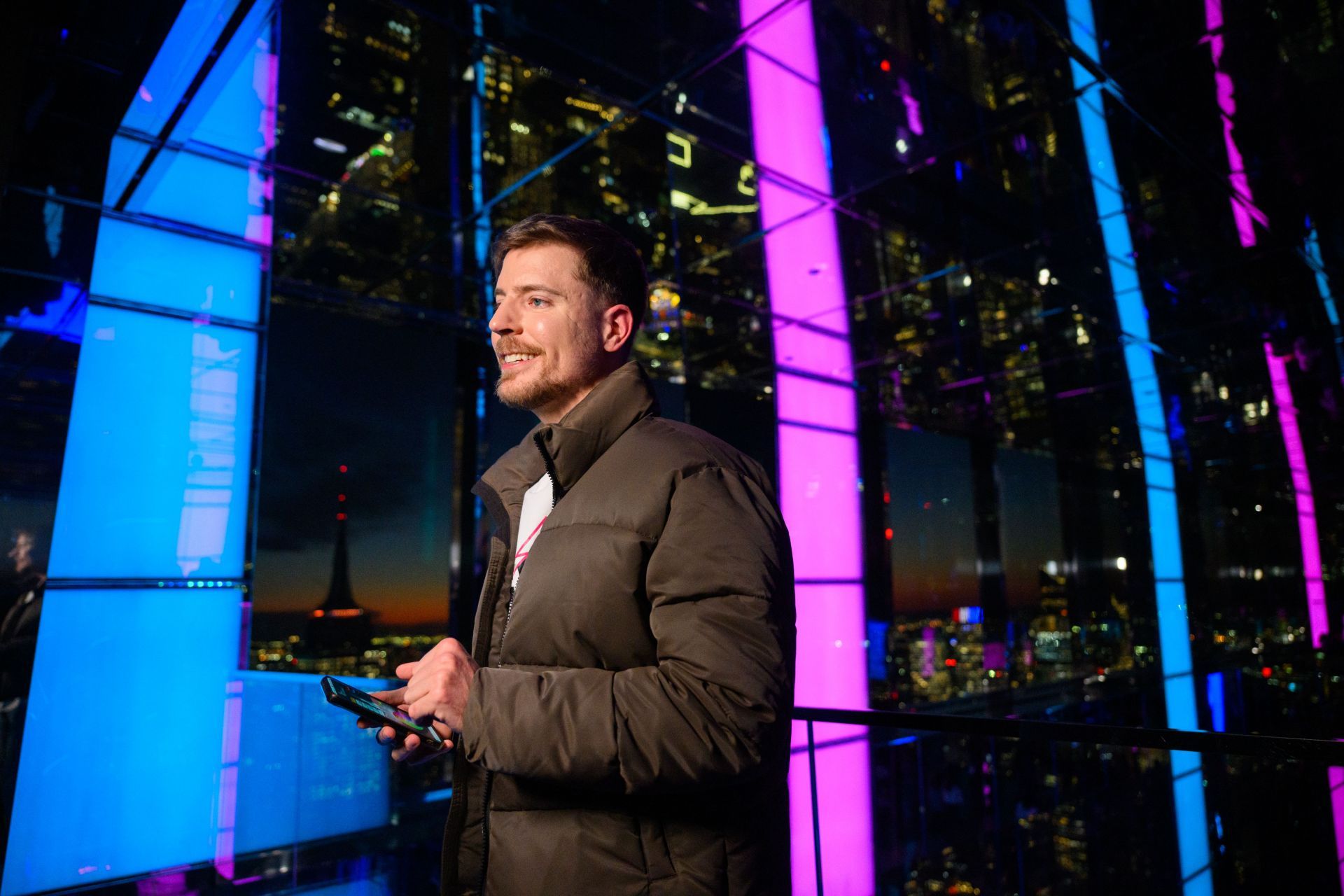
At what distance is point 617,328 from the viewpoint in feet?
4.83

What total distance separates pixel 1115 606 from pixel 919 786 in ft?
50.3

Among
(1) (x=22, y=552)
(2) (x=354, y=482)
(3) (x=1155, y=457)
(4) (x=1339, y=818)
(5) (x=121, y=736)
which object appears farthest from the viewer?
(3) (x=1155, y=457)

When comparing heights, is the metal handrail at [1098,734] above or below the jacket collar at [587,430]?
below

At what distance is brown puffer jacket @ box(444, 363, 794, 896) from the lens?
98 centimetres

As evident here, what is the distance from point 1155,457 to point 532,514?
573 inches

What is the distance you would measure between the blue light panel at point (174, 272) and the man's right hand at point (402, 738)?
12.3 feet

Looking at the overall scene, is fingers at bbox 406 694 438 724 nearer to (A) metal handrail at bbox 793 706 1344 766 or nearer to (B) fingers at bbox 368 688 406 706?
(B) fingers at bbox 368 688 406 706

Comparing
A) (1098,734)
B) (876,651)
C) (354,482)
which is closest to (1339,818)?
(1098,734)

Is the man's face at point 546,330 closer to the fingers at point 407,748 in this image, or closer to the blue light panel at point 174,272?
the fingers at point 407,748

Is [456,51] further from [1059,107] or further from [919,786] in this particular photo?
[919,786]

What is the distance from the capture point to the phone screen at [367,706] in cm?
107

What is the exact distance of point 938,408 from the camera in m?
10.9

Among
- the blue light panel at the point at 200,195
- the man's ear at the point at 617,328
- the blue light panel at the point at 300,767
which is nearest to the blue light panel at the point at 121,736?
the blue light panel at the point at 300,767

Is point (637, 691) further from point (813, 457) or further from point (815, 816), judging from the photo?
point (813, 457)
